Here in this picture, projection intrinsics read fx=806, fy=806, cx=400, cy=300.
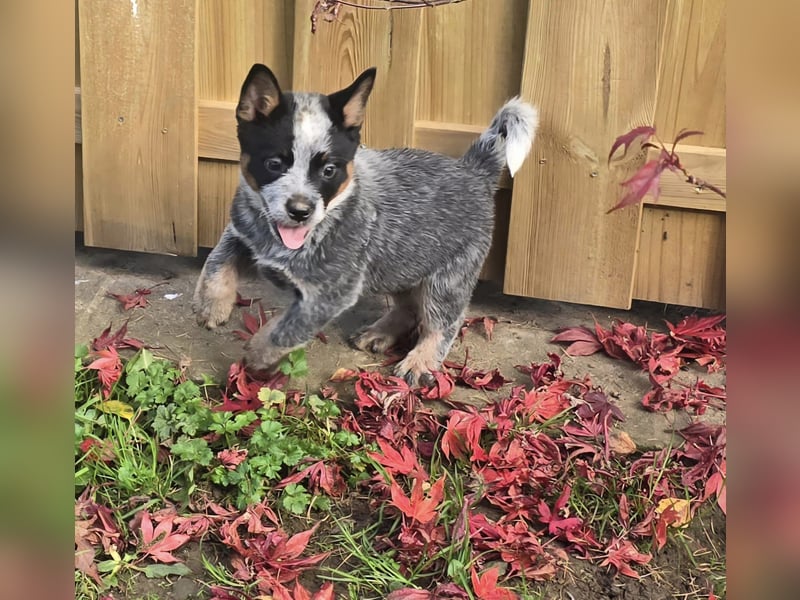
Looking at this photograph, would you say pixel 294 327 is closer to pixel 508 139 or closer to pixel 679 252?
pixel 508 139

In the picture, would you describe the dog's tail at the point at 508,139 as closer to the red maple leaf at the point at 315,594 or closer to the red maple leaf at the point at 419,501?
the red maple leaf at the point at 419,501

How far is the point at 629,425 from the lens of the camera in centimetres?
194

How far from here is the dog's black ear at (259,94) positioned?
1.58 metres

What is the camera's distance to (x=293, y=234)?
1713mm

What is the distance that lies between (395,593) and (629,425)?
77 cm

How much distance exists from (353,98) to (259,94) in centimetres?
19

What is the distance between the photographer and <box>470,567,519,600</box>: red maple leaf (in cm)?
148

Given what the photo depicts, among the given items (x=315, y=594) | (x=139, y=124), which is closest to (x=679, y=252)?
(x=315, y=594)

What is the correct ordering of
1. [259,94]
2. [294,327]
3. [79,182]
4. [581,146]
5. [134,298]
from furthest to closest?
[79,182] → [134,298] → [581,146] → [294,327] → [259,94]

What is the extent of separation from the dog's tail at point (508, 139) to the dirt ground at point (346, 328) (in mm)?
424

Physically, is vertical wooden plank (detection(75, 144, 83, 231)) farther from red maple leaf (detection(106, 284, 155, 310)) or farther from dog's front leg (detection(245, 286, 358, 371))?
dog's front leg (detection(245, 286, 358, 371))

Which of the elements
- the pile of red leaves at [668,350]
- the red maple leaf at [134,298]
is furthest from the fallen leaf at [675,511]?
the red maple leaf at [134,298]
